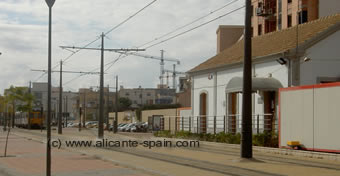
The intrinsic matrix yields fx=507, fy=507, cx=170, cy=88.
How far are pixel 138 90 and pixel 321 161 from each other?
14244 centimetres

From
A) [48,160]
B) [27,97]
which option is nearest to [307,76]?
[48,160]

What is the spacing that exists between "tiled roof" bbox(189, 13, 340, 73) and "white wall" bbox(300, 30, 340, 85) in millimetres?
710

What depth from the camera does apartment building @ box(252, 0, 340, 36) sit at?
55.9m

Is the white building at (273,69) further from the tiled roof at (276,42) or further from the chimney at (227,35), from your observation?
the chimney at (227,35)

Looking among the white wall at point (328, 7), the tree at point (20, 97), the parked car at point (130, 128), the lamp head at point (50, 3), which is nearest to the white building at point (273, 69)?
the lamp head at point (50, 3)

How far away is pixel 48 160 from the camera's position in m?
13.3

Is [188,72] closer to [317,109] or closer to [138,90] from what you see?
[317,109]

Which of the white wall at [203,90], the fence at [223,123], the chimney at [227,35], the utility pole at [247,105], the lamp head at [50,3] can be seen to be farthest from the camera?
the chimney at [227,35]

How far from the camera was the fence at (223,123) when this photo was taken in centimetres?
2759

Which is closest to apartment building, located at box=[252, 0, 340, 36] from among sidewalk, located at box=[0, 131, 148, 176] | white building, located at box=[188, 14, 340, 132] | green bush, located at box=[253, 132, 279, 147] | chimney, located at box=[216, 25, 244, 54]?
chimney, located at box=[216, 25, 244, 54]

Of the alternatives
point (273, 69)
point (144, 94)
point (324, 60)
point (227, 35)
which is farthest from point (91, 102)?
point (324, 60)

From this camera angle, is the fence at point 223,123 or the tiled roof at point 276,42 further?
the tiled roof at point 276,42

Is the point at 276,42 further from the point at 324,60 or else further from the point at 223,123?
the point at 223,123

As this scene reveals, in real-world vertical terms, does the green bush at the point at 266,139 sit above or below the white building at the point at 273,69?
below
